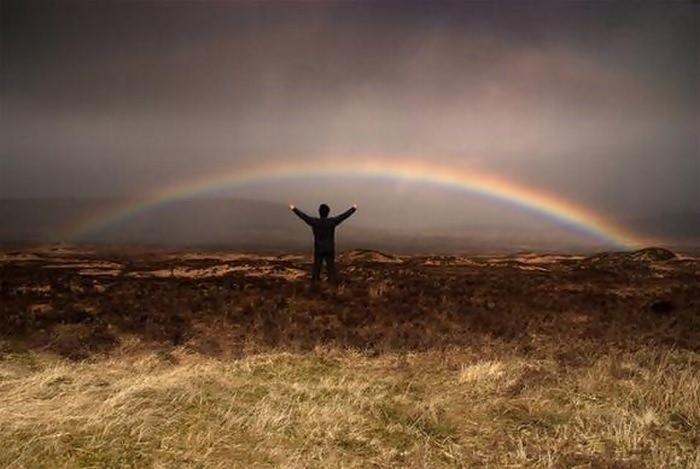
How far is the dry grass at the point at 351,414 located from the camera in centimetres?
607

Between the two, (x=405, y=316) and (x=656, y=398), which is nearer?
(x=656, y=398)

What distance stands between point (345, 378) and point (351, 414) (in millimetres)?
1802

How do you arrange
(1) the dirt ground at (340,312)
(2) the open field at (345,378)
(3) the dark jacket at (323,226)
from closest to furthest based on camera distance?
(2) the open field at (345,378) < (1) the dirt ground at (340,312) < (3) the dark jacket at (323,226)

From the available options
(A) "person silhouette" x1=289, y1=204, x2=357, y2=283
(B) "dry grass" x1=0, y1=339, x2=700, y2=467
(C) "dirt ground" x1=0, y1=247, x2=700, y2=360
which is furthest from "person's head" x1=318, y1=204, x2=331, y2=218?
(B) "dry grass" x1=0, y1=339, x2=700, y2=467

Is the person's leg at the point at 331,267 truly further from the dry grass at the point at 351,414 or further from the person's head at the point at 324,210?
the dry grass at the point at 351,414

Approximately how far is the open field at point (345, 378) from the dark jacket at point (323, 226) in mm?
1336

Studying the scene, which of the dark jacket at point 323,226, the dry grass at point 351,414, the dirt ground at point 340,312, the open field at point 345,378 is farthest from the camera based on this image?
the dark jacket at point 323,226

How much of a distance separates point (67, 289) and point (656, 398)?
15408 mm

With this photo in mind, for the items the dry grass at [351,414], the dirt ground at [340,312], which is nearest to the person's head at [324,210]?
the dirt ground at [340,312]

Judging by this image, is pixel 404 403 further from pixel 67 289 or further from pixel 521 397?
pixel 67 289

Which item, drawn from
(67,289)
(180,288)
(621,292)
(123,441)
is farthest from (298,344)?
(621,292)

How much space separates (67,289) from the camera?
18.2 metres

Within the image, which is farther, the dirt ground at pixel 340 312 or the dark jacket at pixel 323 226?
the dark jacket at pixel 323 226

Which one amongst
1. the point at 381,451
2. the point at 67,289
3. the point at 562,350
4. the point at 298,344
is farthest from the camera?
the point at 67,289
